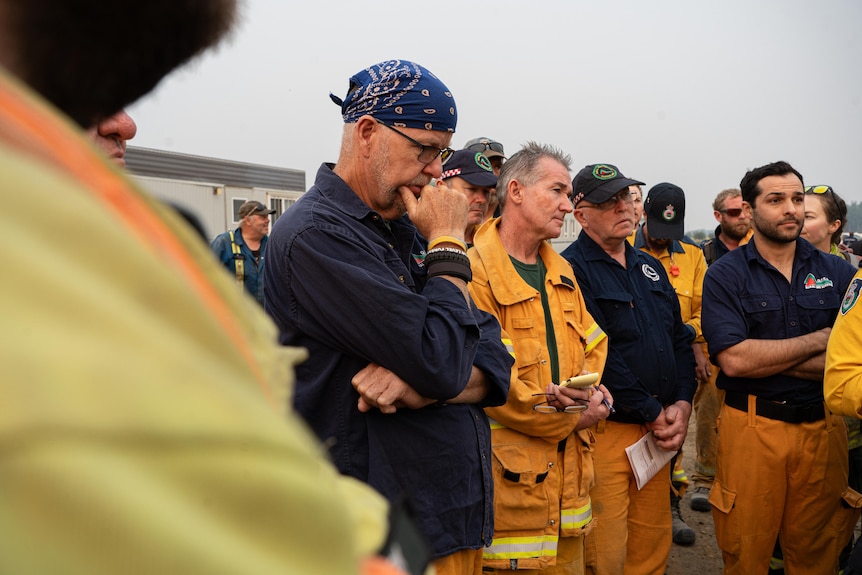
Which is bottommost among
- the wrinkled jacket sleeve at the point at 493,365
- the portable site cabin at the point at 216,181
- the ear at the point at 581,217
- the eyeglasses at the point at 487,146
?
the portable site cabin at the point at 216,181

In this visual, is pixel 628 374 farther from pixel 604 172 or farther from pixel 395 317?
pixel 395 317

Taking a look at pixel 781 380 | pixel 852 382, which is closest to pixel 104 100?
pixel 852 382

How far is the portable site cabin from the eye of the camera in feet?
48.6

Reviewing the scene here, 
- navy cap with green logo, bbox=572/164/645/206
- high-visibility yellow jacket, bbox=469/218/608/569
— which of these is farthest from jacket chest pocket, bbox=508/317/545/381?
navy cap with green logo, bbox=572/164/645/206

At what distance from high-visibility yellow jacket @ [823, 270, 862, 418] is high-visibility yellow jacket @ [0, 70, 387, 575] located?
378 centimetres

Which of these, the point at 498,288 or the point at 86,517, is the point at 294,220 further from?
the point at 86,517

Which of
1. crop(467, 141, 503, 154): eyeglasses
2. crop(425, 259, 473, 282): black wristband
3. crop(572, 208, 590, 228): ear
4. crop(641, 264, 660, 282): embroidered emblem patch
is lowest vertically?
crop(641, 264, 660, 282): embroidered emblem patch

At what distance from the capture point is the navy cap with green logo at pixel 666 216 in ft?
20.2

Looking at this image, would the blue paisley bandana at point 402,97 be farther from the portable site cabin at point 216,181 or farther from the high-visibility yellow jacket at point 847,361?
the portable site cabin at point 216,181

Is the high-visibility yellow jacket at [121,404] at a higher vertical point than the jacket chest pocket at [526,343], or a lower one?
higher

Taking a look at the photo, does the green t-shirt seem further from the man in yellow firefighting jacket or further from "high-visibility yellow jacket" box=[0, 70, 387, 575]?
"high-visibility yellow jacket" box=[0, 70, 387, 575]

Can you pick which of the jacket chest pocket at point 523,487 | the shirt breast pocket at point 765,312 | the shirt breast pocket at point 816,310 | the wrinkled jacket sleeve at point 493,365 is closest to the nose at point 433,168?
the wrinkled jacket sleeve at point 493,365

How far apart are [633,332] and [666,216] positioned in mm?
2120

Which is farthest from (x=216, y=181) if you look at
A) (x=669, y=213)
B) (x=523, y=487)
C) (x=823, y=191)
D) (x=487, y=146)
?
(x=523, y=487)
